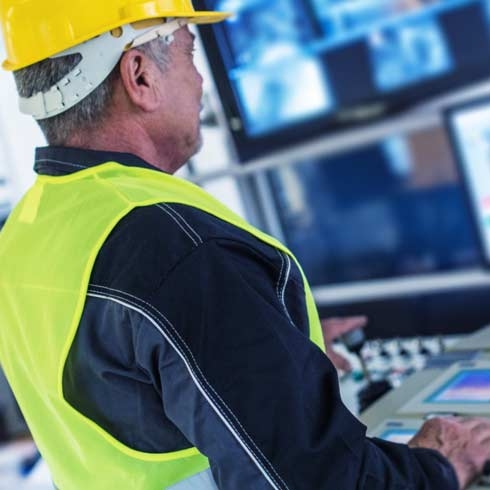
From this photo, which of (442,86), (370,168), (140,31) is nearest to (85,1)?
(140,31)

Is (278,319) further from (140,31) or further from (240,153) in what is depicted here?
(240,153)

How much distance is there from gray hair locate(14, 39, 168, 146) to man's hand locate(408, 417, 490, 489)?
641mm

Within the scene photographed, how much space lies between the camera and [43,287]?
1.12m

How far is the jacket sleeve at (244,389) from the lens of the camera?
0.94 m

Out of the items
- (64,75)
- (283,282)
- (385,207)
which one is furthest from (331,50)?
(385,207)

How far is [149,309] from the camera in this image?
96cm

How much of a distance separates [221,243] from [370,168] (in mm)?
5187

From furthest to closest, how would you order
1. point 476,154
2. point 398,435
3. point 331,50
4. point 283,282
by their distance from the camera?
1. point 331,50
2. point 476,154
3. point 398,435
4. point 283,282

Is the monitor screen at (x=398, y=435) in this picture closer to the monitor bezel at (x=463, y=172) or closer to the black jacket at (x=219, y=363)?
the black jacket at (x=219, y=363)

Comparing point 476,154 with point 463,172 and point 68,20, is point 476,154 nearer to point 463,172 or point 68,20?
point 463,172

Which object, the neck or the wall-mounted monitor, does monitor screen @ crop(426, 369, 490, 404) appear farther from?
the wall-mounted monitor

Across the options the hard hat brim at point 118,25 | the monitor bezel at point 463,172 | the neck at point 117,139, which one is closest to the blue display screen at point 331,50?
the monitor bezel at point 463,172

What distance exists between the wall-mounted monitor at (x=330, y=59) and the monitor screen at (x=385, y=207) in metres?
2.55

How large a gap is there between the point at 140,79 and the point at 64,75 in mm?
105
